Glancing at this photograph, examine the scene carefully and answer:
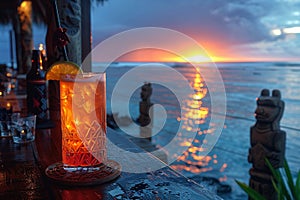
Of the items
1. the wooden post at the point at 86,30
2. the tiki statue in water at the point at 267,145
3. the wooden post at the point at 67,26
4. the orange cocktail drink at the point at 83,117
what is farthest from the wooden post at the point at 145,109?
the orange cocktail drink at the point at 83,117

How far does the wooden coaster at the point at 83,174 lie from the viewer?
61 cm

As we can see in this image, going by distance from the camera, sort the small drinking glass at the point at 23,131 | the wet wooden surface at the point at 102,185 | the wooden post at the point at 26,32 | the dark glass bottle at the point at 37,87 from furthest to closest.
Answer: the wooden post at the point at 26,32, the dark glass bottle at the point at 37,87, the small drinking glass at the point at 23,131, the wet wooden surface at the point at 102,185

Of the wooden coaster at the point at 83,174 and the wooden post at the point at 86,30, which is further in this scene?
the wooden post at the point at 86,30

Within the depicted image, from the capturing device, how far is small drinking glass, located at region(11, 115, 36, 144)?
40.4 inches

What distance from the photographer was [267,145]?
8.77 ft

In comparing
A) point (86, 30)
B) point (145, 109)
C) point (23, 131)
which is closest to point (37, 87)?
point (23, 131)

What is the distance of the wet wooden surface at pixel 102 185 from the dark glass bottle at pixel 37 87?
0.40m

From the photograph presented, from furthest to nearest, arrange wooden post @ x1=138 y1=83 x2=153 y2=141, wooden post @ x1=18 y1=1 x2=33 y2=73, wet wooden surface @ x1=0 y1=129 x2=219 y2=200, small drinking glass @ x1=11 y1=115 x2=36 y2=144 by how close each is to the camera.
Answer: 1. wooden post @ x1=18 y1=1 x2=33 y2=73
2. wooden post @ x1=138 y1=83 x2=153 y2=141
3. small drinking glass @ x1=11 y1=115 x2=36 y2=144
4. wet wooden surface @ x1=0 y1=129 x2=219 y2=200

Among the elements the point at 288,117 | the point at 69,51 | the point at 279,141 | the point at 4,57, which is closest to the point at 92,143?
the point at 69,51

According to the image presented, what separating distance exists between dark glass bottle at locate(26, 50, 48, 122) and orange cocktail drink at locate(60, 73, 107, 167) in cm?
56

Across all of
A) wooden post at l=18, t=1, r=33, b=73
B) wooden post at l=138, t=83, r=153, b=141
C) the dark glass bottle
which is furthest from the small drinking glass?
wooden post at l=18, t=1, r=33, b=73

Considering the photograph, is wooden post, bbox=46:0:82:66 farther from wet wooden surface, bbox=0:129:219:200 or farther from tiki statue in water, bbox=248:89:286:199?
tiki statue in water, bbox=248:89:286:199

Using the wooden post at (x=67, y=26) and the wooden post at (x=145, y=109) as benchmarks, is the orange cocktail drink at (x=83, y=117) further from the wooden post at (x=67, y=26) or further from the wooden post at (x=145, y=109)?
the wooden post at (x=145, y=109)

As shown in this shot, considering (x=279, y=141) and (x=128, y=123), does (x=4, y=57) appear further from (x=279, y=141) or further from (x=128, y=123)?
(x=279, y=141)
